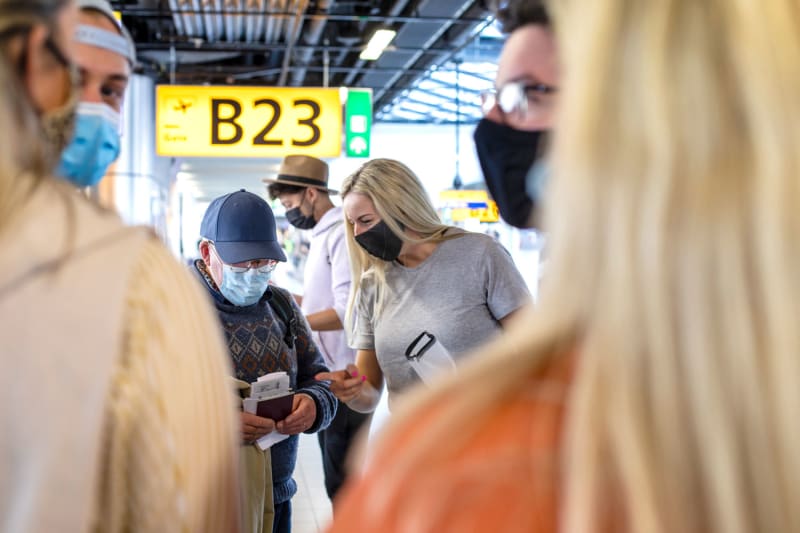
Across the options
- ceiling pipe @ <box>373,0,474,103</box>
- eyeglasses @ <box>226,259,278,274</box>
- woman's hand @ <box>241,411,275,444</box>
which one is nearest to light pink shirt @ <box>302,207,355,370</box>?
eyeglasses @ <box>226,259,278,274</box>

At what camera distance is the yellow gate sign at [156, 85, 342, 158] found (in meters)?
8.38

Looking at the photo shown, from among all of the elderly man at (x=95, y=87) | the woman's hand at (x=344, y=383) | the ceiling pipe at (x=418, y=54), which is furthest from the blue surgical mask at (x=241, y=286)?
the ceiling pipe at (x=418, y=54)

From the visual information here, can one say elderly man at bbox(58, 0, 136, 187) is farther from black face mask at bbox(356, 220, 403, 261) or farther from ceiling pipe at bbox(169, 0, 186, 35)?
ceiling pipe at bbox(169, 0, 186, 35)

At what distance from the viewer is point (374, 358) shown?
3.73 metres

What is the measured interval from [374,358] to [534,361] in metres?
2.93

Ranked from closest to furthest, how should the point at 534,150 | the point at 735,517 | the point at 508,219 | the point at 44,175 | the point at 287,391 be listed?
the point at 735,517
the point at 44,175
the point at 534,150
the point at 508,219
the point at 287,391

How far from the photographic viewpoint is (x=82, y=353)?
1.01 meters

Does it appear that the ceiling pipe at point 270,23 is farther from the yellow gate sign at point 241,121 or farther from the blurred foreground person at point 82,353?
the blurred foreground person at point 82,353

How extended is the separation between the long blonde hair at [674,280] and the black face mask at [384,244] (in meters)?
2.67

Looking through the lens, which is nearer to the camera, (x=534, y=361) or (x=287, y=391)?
(x=534, y=361)

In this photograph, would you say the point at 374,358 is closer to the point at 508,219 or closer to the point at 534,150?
the point at 508,219

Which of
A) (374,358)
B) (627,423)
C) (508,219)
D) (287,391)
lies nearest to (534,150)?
(508,219)

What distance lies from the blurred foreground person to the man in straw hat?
11.3ft

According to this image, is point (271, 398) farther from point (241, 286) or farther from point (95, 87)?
point (95, 87)
